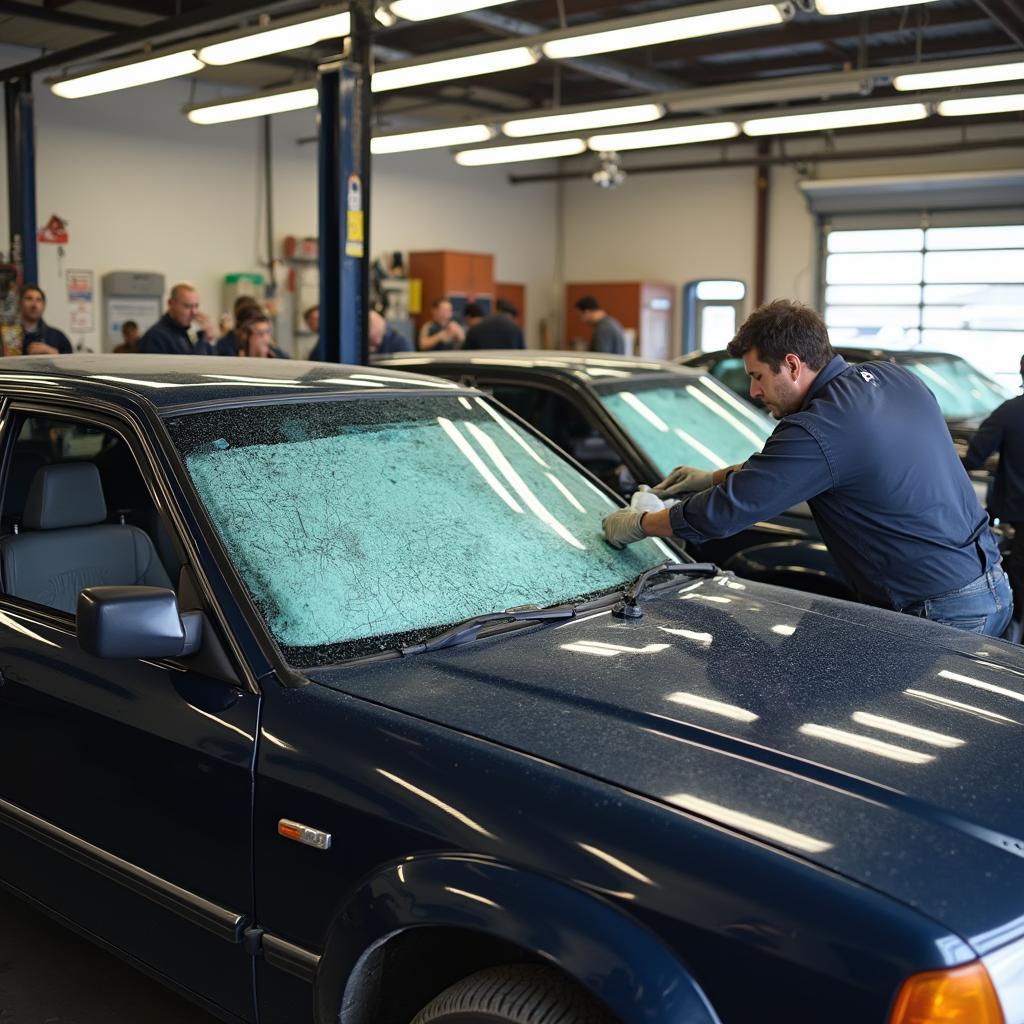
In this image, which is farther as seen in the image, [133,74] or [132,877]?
[133,74]

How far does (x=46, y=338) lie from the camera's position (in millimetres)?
8992

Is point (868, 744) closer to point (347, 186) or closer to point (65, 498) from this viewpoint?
point (65, 498)

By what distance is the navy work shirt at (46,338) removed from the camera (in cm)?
880

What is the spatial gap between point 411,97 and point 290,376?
12.1 m

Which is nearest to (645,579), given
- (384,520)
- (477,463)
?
(477,463)

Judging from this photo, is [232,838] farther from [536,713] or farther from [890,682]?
[890,682]

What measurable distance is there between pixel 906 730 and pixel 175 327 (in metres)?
7.48

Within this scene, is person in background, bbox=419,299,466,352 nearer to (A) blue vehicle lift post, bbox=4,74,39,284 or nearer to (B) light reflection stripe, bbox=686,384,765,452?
(A) blue vehicle lift post, bbox=4,74,39,284

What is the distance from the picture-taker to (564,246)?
18156mm

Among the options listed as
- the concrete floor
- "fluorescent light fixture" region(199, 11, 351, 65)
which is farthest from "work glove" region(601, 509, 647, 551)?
"fluorescent light fixture" region(199, 11, 351, 65)

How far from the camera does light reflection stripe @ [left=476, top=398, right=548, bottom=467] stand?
296 cm

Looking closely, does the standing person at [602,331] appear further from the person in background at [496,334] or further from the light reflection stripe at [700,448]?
the light reflection stripe at [700,448]

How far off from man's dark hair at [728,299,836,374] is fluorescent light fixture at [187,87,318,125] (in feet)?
23.2

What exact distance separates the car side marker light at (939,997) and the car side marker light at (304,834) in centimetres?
88
